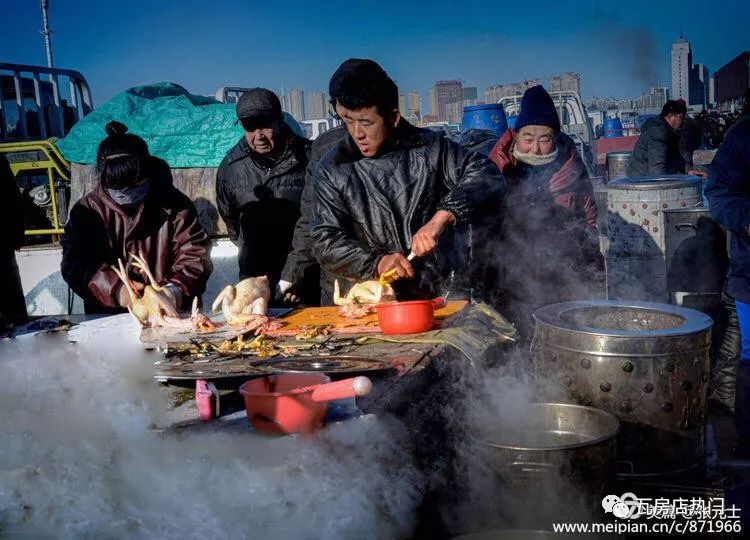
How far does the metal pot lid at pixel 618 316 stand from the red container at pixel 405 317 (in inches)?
20.9

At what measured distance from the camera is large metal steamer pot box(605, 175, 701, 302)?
19.0 feet

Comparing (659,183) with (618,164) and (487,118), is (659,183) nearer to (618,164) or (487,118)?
(618,164)

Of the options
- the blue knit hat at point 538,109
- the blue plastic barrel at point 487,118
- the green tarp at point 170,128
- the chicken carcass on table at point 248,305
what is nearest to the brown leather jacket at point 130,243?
the chicken carcass on table at point 248,305

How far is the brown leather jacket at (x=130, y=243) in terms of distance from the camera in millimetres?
3975

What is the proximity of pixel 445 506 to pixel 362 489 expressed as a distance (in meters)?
0.56

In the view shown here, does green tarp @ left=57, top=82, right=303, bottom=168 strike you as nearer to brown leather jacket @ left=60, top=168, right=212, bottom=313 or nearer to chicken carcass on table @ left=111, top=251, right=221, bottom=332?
brown leather jacket @ left=60, top=168, right=212, bottom=313

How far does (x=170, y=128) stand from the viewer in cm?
756

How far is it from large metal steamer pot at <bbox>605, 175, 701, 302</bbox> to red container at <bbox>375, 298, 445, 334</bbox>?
11.4 ft

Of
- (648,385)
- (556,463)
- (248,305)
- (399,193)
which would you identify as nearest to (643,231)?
(399,193)

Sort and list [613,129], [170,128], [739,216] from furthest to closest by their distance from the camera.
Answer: [613,129] < [170,128] < [739,216]

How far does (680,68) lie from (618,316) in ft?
84.8

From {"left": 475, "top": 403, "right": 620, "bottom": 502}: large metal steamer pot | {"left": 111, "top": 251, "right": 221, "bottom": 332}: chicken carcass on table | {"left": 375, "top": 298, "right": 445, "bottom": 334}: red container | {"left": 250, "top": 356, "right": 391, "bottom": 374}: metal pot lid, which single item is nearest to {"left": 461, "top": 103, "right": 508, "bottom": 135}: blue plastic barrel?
{"left": 111, "top": 251, "right": 221, "bottom": 332}: chicken carcass on table

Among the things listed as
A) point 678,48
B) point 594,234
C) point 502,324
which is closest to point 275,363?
point 502,324

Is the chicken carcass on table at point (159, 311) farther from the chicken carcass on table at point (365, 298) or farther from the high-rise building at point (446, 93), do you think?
the high-rise building at point (446, 93)
